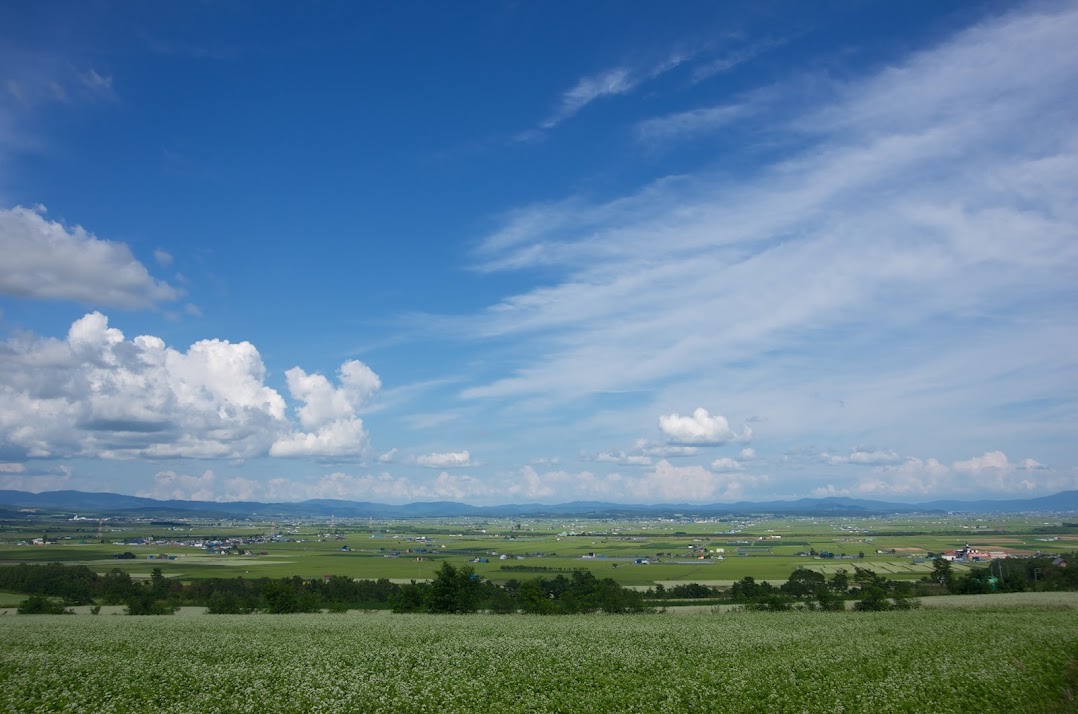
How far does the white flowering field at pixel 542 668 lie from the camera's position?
82.4 feet

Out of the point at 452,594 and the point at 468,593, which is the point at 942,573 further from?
the point at 452,594

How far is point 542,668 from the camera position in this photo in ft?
100

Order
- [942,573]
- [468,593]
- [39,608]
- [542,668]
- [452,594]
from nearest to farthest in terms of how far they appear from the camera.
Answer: [542,668], [39,608], [452,594], [468,593], [942,573]

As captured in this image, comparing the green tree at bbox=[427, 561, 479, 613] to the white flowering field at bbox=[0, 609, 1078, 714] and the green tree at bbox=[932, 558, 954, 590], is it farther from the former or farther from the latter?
the green tree at bbox=[932, 558, 954, 590]

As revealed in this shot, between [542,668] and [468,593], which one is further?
[468,593]

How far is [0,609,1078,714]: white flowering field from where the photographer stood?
25.1m

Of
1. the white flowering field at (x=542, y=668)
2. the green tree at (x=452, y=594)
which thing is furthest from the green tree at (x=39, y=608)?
the green tree at (x=452, y=594)

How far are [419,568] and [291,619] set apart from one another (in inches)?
4306

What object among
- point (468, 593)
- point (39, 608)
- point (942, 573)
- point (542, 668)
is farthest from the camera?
point (942, 573)

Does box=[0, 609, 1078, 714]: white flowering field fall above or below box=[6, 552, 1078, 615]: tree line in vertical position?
above

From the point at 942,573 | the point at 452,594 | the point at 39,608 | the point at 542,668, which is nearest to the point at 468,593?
the point at 452,594

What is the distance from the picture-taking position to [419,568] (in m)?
155

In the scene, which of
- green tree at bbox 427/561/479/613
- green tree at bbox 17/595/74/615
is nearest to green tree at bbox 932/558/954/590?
green tree at bbox 427/561/479/613

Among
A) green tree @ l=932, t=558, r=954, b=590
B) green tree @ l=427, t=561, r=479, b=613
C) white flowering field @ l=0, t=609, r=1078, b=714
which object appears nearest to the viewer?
white flowering field @ l=0, t=609, r=1078, b=714
